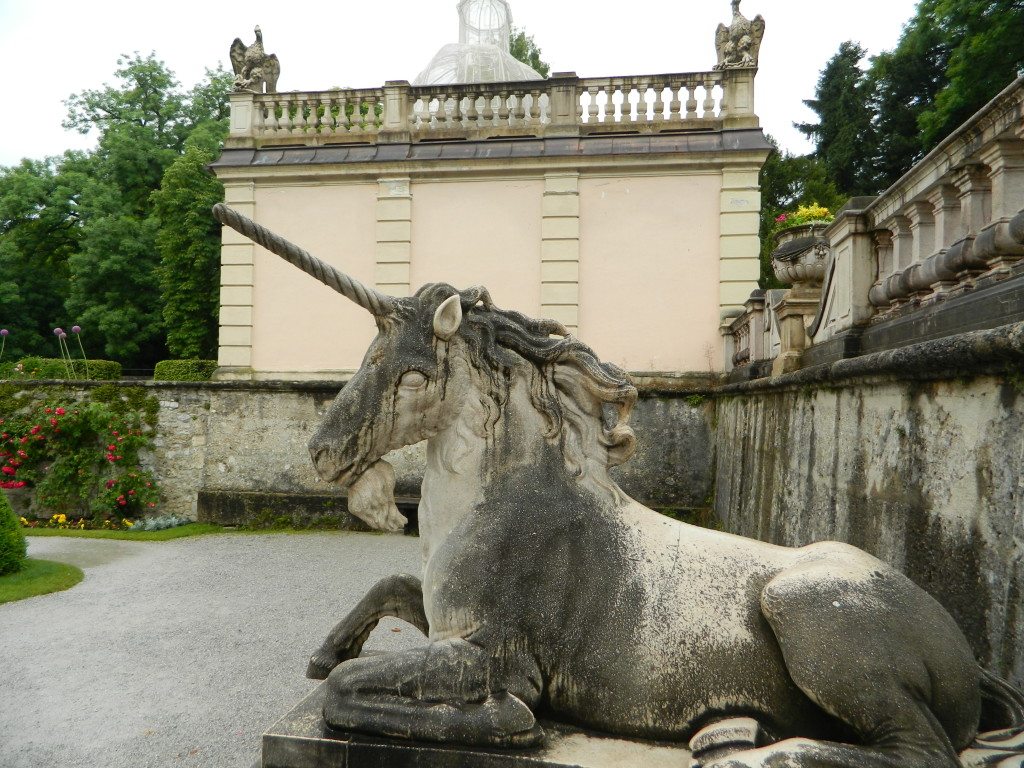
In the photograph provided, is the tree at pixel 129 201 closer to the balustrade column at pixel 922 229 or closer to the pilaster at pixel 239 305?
the pilaster at pixel 239 305

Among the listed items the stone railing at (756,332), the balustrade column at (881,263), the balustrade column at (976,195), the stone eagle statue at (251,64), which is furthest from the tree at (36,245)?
the balustrade column at (976,195)

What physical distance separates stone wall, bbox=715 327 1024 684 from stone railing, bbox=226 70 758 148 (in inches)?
288

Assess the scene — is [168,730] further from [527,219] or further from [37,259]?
[37,259]

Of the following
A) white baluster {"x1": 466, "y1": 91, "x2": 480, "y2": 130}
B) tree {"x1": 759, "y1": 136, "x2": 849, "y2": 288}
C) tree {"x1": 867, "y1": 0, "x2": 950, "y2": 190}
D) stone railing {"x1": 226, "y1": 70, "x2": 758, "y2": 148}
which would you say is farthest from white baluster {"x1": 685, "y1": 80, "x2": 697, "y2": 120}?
tree {"x1": 867, "y1": 0, "x2": 950, "y2": 190}

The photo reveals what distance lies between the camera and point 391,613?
233 cm

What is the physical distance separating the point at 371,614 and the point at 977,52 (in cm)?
1967

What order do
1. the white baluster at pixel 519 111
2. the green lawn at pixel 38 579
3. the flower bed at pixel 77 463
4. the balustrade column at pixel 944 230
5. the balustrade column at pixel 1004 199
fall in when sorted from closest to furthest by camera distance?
the balustrade column at pixel 1004 199 < the balustrade column at pixel 944 230 < the green lawn at pixel 38 579 < the flower bed at pixel 77 463 < the white baluster at pixel 519 111

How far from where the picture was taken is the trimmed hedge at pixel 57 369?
15.6m

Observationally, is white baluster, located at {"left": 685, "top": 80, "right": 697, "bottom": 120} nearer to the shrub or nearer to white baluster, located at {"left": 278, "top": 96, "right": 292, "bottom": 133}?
white baluster, located at {"left": 278, "top": 96, "right": 292, "bottom": 133}

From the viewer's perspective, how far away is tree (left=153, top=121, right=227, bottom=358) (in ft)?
70.1

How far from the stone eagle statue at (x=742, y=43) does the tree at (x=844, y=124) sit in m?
15.0

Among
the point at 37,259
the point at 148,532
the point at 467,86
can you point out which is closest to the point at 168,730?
the point at 148,532

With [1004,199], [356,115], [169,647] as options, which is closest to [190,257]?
[356,115]

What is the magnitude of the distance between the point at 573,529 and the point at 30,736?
11.4 ft
